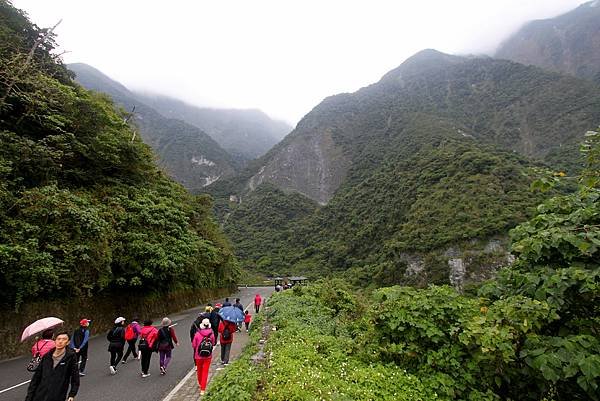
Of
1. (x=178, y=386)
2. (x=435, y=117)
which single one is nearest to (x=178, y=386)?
(x=178, y=386)

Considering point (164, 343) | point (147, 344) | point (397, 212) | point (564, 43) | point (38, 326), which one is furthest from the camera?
point (564, 43)

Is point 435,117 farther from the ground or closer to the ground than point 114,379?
farther from the ground

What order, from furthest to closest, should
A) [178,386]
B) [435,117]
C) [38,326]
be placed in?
[435,117], [178,386], [38,326]

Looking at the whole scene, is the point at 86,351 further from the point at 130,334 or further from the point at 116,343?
the point at 130,334

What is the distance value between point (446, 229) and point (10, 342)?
48221 mm

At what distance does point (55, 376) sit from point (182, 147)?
15169 cm

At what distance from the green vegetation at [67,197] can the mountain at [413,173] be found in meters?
22.7

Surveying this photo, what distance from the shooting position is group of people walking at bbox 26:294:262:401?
13.2 feet

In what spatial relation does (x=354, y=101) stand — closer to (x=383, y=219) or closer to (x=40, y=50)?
(x=383, y=219)

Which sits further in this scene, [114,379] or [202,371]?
[114,379]

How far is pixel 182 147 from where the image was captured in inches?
5743

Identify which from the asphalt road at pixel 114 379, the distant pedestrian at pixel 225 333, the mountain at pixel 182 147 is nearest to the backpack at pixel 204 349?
the asphalt road at pixel 114 379

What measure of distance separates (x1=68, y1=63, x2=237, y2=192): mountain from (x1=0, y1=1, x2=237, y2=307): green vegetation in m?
120

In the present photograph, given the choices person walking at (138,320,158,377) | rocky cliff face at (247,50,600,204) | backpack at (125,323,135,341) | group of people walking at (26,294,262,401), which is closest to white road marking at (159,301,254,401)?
group of people walking at (26,294,262,401)
